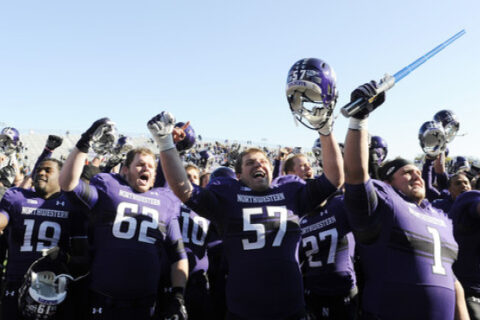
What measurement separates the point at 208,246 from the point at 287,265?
1.85 m

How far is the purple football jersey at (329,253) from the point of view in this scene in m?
3.51

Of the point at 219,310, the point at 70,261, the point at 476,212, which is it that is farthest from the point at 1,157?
the point at 476,212

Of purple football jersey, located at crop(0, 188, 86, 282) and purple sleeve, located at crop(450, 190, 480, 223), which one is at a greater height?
purple sleeve, located at crop(450, 190, 480, 223)

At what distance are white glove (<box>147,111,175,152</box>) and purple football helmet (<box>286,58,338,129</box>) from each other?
3.41ft

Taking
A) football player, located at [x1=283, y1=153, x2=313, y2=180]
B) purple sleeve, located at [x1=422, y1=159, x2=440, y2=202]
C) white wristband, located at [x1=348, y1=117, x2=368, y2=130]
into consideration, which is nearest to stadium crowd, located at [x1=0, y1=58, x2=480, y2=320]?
white wristband, located at [x1=348, y1=117, x2=368, y2=130]

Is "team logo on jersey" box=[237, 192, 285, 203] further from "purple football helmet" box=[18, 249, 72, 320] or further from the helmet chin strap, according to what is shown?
"purple football helmet" box=[18, 249, 72, 320]

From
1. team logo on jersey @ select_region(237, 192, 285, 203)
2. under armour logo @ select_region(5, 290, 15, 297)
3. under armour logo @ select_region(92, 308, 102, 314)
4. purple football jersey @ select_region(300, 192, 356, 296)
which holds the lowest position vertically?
under armour logo @ select_region(5, 290, 15, 297)

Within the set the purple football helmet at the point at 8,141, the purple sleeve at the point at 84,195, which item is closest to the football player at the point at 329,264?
the purple sleeve at the point at 84,195

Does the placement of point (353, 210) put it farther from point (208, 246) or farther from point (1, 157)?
point (1, 157)

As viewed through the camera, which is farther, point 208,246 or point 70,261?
point 208,246

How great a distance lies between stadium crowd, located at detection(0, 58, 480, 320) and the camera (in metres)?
2.53

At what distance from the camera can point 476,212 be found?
11.2 ft

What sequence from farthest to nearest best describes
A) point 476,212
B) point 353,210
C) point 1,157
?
point 1,157 < point 476,212 < point 353,210

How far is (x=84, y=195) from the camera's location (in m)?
3.09
